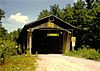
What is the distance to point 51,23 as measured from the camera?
111 ft

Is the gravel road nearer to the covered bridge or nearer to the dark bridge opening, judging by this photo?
the covered bridge

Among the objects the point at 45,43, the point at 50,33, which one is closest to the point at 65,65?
the point at 50,33

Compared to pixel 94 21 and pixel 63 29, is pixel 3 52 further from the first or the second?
pixel 94 21

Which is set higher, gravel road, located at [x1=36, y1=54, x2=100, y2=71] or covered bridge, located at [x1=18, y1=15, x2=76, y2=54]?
covered bridge, located at [x1=18, y1=15, x2=76, y2=54]

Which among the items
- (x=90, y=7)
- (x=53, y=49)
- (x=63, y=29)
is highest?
(x=90, y=7)

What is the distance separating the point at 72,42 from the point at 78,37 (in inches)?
438

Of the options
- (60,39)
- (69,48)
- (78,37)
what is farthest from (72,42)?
(78,37)

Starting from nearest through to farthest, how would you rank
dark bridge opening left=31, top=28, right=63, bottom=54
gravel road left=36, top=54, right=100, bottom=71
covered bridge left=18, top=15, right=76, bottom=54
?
1. gravel road left=36, top=54, right=100, bottom=71
2. covered bridge left=18, top=15, right=76, bottom=54
3. dark bridge opening left=31, top=28, right=63, bottom=54

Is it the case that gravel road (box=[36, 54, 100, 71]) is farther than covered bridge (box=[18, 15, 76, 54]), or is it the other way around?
covered bridge (box=[18, 15, 76, 54])

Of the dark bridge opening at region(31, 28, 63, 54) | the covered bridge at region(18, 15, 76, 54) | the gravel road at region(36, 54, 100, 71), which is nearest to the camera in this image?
the gravel road at region(36, 54, 100, 71)

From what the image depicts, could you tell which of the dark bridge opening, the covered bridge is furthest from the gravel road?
the dark bridge opening

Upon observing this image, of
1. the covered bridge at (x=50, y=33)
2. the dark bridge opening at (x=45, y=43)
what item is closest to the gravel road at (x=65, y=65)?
the covered bridge at (x=50, y=33)

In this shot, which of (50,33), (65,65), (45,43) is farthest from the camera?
(45,43)

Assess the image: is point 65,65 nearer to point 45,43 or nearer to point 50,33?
point 50,33
